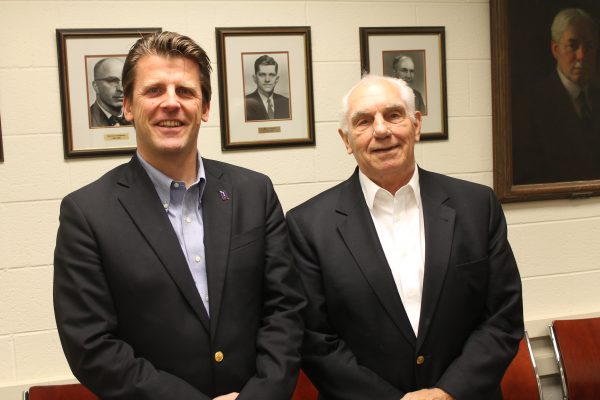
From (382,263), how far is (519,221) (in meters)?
1.38

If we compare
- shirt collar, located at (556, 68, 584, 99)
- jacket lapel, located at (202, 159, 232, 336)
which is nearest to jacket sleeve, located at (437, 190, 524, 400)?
jacket lapel, located at (202, 159, 232, 336)

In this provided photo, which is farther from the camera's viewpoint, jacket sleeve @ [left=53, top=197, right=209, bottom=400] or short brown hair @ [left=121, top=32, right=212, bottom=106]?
short brown hair @ [left=121, top=32, right=212, bottom=106]

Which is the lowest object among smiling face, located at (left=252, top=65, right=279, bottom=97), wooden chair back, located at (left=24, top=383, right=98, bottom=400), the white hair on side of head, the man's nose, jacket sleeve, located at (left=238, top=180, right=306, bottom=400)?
wooden chair back, located at (left=24, top=383, right=98, bottom=400)

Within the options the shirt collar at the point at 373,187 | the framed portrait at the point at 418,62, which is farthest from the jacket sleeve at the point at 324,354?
the framed portrait at the point at 418,62

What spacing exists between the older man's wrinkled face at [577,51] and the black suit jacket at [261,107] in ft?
4.10

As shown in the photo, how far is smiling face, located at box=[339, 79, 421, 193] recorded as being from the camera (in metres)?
1.94

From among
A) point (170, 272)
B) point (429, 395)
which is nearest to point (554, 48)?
point (429, 395)

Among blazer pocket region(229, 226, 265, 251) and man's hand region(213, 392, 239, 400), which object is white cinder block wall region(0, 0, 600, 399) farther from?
man's hand region(213, 392, 239, 400)

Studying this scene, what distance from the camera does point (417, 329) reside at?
190 cm

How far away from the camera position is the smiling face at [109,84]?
2.56 m

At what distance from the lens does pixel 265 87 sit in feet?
8.98

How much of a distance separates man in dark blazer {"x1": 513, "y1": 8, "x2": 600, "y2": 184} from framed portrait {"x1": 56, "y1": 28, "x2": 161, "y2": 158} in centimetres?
166

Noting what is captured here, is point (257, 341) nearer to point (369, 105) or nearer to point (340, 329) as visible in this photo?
point (340, 329)

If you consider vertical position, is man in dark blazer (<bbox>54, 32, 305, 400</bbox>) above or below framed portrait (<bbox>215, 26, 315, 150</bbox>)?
below
